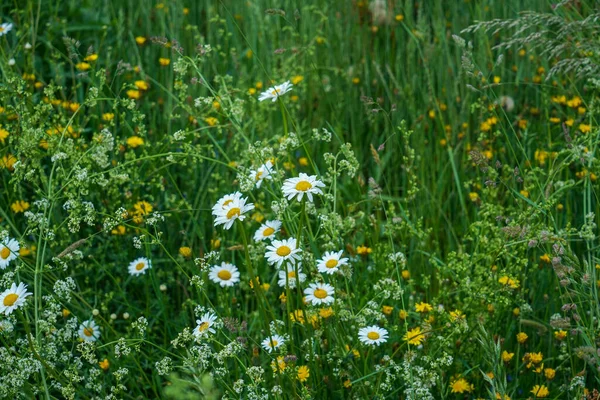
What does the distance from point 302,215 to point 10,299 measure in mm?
699

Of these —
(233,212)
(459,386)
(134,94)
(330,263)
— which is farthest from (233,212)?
(134,94)

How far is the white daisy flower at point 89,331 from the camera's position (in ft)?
6.60

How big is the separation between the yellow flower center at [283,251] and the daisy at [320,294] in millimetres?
142

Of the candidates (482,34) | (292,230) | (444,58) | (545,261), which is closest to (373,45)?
(444,58)

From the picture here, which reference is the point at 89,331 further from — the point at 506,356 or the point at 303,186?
the point at 506,356

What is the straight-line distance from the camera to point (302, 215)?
1.71 metres

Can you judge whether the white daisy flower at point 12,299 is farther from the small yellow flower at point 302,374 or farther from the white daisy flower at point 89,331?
the small yellow flower at point 302,374

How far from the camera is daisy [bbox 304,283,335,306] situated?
71.6 inches

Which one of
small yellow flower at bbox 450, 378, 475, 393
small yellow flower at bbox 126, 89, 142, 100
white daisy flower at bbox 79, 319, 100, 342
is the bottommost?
small yellow flower at bbox 450, 378, 475, 393

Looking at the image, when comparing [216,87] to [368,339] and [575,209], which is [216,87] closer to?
[575,209]

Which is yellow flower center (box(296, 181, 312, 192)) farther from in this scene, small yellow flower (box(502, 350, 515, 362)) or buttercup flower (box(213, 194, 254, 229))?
small yellow flower (box(502, 350, 515, 362))

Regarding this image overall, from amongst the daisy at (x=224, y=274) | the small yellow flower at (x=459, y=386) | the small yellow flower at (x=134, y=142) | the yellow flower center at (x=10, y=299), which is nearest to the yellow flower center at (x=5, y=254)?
the yellow flower center at (x=10, y=299)

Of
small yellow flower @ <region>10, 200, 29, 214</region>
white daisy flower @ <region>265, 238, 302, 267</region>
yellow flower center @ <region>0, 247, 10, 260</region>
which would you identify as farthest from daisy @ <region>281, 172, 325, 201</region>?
small yellow flower @ <region>10, 200, 29, 214</region>

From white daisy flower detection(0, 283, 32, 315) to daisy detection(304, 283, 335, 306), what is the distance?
2.09ft
